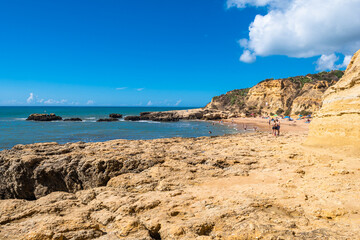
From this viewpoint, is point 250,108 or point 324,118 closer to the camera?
point 324,118

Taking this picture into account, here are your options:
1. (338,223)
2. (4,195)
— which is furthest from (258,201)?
(4,195)

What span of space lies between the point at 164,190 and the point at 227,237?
2758mm

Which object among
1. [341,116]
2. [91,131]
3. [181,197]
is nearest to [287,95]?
[91,131]

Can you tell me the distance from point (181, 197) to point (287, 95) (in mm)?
63965

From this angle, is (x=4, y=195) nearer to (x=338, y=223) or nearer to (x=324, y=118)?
(x=338, y=223)

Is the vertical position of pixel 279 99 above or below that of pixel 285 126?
above

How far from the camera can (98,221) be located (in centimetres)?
425

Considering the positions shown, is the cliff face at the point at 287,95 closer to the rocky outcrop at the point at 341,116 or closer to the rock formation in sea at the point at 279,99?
the rock formation in sea at the point at 279,99

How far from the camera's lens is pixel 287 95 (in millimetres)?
60750

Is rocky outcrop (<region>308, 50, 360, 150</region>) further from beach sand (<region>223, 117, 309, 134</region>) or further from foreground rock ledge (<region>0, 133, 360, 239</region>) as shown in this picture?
beach sand (<region>223, 117, 309, 134</region>)

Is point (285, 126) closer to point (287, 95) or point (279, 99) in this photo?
point (279, 99)

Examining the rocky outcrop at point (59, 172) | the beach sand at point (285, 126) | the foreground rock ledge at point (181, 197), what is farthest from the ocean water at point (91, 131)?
the foreground rock ledge at point (181, 197)

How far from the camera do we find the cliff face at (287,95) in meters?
51.7

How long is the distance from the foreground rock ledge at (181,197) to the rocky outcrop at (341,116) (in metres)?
1.15
